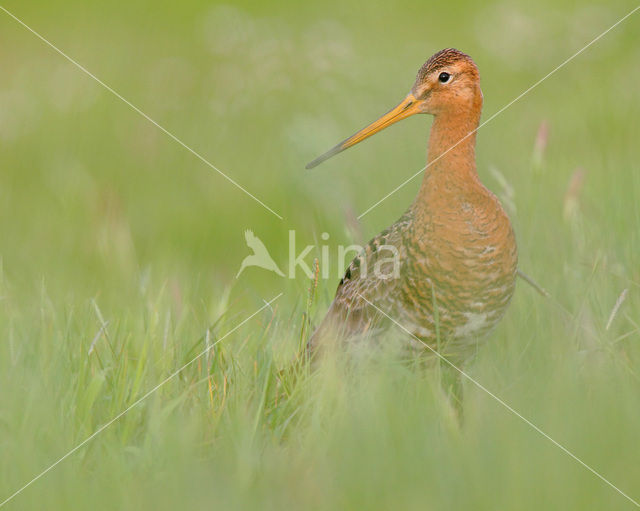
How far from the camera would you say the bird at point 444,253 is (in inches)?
142

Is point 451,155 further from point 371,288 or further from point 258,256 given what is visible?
point 258,256

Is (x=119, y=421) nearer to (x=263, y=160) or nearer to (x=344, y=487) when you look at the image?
(x=344, y=487)

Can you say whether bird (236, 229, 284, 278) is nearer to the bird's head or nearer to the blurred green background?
the blurred green background

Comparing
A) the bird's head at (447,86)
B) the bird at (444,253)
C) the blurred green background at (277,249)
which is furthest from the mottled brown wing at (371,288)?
the bird's head at (447,86)

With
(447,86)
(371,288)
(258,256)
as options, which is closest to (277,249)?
(258,256)

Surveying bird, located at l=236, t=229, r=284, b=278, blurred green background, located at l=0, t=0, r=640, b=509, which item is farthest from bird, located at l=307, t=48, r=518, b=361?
bird, located at l=236, t=229, r=284, b=278

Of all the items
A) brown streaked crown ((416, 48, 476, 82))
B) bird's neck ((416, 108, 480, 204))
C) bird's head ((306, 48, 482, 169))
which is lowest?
bird's neck ((416, 108, 480, 204))

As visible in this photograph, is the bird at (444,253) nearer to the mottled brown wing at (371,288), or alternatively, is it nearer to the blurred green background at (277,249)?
the mottled brown wing at (371,288)

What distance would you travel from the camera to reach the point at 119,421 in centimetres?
298

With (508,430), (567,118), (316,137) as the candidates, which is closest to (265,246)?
(316,137)

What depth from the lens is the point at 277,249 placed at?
5.93 meters

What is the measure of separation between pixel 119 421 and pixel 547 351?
1460mm

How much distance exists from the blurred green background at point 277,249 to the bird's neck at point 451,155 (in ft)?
1.27

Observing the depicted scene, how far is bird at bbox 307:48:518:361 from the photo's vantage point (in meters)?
3.60
